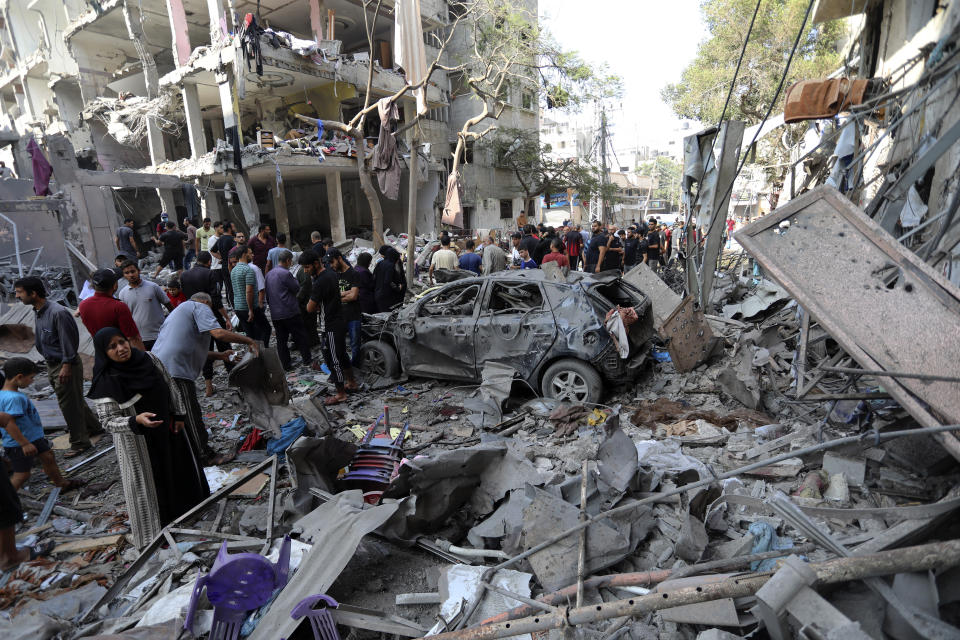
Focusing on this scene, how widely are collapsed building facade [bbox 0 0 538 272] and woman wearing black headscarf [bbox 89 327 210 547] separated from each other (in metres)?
10.7

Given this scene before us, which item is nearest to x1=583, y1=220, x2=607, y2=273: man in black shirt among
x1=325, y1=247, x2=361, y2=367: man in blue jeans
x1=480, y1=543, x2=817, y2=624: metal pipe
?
x1=325, y1=247, x2=361, y2=367: man in blue jeans

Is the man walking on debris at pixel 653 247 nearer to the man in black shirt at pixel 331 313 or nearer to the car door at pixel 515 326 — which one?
the car door at pixel 515 326

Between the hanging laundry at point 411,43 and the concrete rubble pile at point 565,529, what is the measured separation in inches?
357

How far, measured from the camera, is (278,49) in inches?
602

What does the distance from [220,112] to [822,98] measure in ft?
72.9

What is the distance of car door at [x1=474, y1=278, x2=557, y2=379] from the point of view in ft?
18.5

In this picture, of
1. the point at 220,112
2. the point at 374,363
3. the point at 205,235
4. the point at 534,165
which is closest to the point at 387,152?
the point at 205,235

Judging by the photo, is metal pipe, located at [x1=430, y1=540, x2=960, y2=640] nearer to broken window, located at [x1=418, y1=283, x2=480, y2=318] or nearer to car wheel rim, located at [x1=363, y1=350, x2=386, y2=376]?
broken window, located at [x1=418, y1=283, x2=480, y2=318]

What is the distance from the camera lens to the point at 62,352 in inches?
198

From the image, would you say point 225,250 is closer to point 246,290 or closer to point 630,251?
point 246,290

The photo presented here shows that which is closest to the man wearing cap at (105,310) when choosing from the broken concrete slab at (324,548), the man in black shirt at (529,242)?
the broken concrete slab at (324,548)

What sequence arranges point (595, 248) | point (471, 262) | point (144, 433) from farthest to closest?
point (595, 248)
point (471, 262)
point (144, 433)

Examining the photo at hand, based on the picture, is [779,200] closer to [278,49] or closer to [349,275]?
[349,275]

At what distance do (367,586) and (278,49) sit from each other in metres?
16.9
